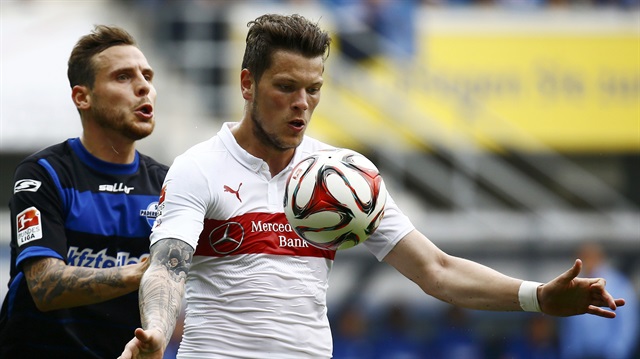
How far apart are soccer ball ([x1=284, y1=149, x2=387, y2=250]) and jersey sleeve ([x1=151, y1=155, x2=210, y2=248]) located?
351 mm

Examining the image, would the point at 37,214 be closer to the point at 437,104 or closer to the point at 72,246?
the point at 72,246

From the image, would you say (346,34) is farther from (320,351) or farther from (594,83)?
(320,351)

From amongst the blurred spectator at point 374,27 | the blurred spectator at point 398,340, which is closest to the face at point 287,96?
the blurred spectator at point 398,340

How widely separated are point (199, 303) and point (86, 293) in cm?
61

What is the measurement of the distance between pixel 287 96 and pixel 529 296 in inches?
52.4

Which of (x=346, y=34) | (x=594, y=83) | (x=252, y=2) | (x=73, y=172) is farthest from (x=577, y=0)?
(x=73, y=172)

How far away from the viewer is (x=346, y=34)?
49.5 ft

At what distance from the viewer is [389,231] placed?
4910 mm

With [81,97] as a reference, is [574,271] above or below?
below

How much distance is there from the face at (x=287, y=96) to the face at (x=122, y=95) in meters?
1.00

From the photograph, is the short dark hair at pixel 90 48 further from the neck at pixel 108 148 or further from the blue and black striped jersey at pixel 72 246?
the blue and black striped jersey at pixel 72 246

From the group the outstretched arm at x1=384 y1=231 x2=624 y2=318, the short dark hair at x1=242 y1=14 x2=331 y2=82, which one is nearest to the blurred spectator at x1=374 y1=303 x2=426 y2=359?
the outstretched arm at x1=384 y1=231 x2=624 y2=318

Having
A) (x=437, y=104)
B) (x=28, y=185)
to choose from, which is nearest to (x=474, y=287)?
(x=28, y=185)

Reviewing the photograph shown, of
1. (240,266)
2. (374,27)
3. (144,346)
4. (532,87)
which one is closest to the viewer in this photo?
(144,346)
